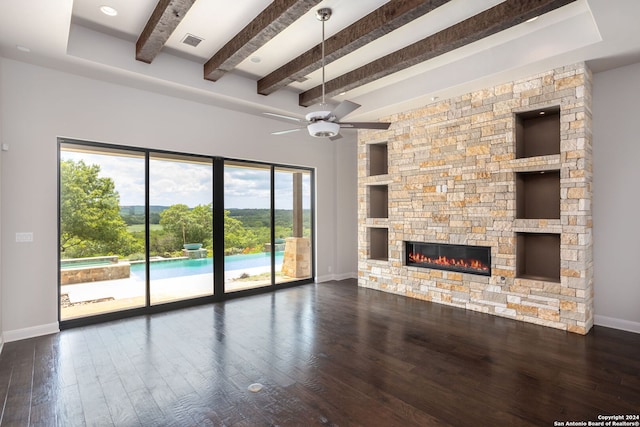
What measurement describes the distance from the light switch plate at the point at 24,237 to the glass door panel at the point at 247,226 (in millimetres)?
2627

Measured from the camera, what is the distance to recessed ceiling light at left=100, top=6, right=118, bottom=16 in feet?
11.9

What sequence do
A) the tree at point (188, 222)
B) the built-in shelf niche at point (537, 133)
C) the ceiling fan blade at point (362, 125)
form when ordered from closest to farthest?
the ceiling fan blade at point (362, 125), the built-in shelf niche at point (537, 133), the tree at point (188, 222)

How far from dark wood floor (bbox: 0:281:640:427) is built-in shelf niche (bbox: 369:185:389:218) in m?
2.57

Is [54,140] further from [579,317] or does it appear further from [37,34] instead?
[579,317]

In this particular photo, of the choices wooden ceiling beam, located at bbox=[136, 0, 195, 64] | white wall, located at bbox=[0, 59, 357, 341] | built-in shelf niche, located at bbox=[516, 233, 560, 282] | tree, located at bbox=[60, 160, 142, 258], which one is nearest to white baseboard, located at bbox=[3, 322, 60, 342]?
white wall, located at bbox=[0, 59, 357, 341]

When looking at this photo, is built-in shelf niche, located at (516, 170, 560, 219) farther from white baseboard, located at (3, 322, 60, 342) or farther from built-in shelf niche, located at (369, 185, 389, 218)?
white baseboard, located at (3, 322, 60, 342)

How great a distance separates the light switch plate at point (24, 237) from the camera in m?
4.13

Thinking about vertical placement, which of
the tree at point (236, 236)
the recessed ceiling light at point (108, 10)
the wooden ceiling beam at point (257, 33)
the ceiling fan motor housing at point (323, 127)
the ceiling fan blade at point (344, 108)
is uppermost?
the recessed ceiling light at point (108, 10)

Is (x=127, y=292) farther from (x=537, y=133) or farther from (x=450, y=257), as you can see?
(x=537, y=133)

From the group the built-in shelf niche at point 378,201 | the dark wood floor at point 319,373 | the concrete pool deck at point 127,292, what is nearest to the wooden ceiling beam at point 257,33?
the concrete pool deck at point 127,292

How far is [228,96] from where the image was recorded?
5.39 metres

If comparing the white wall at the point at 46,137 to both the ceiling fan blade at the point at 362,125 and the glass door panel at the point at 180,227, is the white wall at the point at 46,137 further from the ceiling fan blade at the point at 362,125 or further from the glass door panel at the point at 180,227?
the ceiling fan blade at the point at 362,125

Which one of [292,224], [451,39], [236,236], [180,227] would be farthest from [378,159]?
[180,227]

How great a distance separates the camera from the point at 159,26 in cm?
362
